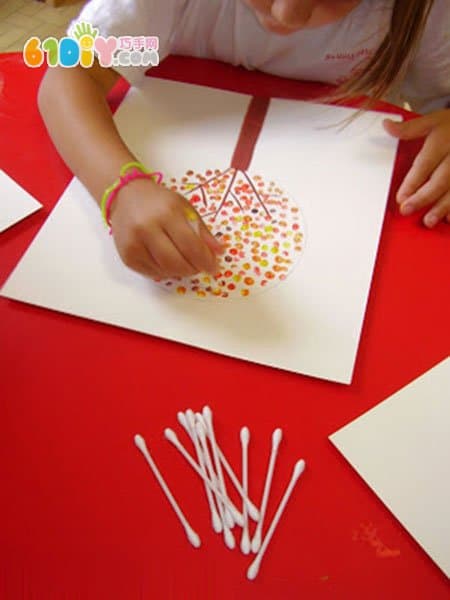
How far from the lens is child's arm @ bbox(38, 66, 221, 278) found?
531 millimetres

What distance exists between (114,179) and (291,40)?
0.33 meters

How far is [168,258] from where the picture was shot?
526 mm

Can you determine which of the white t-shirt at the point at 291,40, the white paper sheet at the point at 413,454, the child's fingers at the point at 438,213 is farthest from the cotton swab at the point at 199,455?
the white t-shirt at the point at 291,40

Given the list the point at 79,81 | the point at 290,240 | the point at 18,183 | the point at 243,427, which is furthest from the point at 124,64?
the point at 243,427

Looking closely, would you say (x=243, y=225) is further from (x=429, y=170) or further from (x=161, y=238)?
(x=429, y=170)

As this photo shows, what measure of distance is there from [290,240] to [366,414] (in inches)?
7.5

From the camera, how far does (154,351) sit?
1.62ft

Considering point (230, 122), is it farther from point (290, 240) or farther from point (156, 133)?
point (290, 240)

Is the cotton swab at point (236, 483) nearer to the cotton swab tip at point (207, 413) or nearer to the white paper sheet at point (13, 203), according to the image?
the cotton swab tip at point (207, 413)

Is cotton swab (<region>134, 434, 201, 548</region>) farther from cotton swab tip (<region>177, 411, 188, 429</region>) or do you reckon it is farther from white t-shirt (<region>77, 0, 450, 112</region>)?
white t-shirt (<region>77, 0, 450, 112</region>)

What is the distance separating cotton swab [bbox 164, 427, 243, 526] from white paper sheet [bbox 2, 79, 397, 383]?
0.28 ft

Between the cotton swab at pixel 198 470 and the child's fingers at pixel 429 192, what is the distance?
0.33 m

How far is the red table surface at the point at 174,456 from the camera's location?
0.39m

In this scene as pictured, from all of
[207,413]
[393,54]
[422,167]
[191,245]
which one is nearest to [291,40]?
[393,54]
